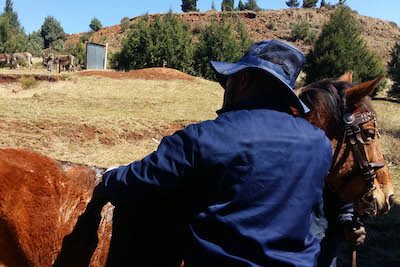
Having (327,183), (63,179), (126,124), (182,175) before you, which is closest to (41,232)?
(63,179)

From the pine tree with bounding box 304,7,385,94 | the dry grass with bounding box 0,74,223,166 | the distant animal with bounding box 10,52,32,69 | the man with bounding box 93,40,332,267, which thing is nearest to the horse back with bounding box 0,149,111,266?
the man with bounding box 93,40,332,267

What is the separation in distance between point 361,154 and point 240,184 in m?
1.27

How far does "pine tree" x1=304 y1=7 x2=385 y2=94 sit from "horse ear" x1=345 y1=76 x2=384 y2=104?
2078 centimetres

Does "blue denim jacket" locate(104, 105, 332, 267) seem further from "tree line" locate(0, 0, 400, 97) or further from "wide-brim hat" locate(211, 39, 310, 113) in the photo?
"tree line" locate(0, 0, 400, 97)

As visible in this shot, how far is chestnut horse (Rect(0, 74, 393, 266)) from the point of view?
1.30 metres

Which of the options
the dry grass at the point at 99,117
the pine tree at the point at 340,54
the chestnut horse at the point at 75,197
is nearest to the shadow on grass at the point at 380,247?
the chestnut horse at the point at 75,197

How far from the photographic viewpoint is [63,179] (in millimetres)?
1549

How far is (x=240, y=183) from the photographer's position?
3.68 feet

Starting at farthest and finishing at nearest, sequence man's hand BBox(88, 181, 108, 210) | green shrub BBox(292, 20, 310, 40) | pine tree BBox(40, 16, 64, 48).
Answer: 1. pine tree BBox(40, 16, 64, 48)
2. green shrub BBox(292, 20, 310, 40)
3. man's hand BBox(88, 181, 108, 210)

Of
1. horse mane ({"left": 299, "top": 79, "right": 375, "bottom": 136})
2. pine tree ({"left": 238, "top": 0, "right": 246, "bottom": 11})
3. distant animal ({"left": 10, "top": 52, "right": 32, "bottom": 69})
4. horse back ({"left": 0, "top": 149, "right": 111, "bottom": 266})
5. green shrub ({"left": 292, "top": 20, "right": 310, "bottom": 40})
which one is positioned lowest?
horse back ({"left": 0, "top": 149, "right": 111, "bottom": 266})

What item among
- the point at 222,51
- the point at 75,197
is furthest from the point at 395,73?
the point at 75,197

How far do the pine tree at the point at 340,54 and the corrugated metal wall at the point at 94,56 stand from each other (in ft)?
56.5

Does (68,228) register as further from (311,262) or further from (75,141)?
(75,141)

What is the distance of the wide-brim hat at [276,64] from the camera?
4.25 feet
